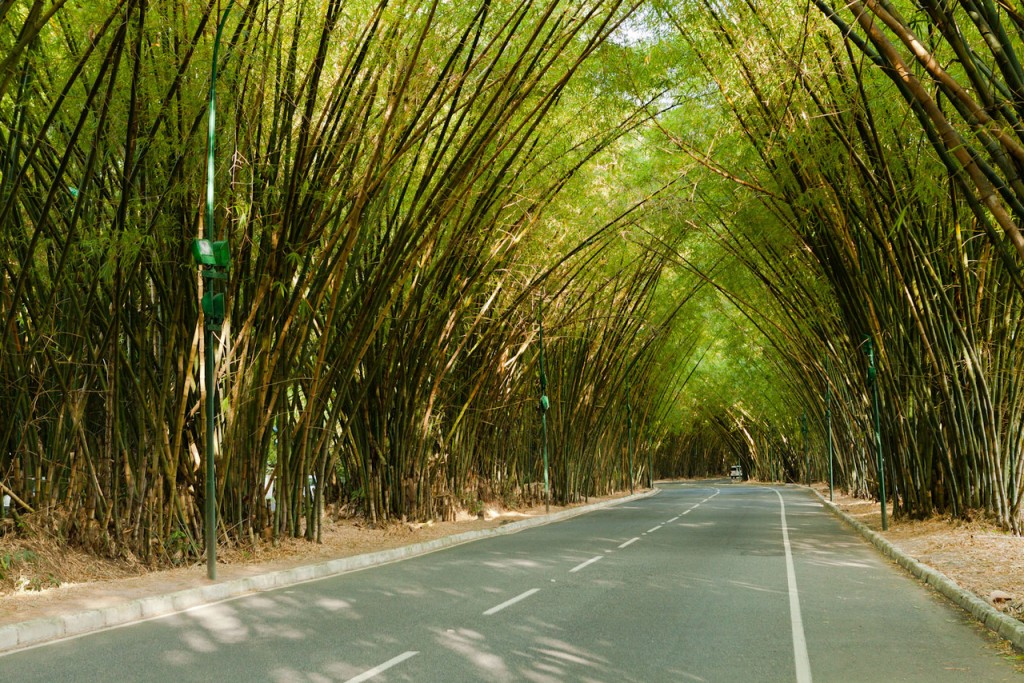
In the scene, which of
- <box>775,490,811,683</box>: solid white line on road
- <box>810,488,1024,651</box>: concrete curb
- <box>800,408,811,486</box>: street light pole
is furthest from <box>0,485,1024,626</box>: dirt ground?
<box>800,408,811,486</box>: street light pole

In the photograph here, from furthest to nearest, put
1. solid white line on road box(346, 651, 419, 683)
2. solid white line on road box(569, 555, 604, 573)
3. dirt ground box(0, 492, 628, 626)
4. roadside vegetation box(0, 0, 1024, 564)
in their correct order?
solid white line on road box(569, 555, 604, 573) → roadside vegetation box(0, 0, 1024, 564) → dirt ground box(0, 492, 628, 626) → solid white line on road box(346, 651, 419, 683)

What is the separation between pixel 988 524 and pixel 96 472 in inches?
387

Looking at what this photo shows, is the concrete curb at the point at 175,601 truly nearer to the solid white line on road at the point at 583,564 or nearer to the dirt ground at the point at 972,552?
the solid white line on road at the point at 583,564

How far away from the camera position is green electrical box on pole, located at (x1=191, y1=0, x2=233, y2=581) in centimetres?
774

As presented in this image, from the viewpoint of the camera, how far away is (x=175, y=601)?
7.21 metres

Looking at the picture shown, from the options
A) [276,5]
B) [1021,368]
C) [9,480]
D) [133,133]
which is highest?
[276,5]

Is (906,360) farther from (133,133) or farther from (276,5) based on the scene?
(133,133)

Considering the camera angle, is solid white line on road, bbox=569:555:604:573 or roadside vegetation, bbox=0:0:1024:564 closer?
roadside vegetation, bbox=0:0:1024:564

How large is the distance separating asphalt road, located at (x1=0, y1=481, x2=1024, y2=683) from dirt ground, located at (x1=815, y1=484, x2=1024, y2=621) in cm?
35

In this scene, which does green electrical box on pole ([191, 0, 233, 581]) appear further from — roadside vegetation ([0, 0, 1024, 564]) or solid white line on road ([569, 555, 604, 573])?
solid white line on road ([569, 555, 604, 573])

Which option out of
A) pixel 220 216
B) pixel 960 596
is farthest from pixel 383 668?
pixel 220 216

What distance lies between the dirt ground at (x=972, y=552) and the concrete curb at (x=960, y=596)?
3.6 inches

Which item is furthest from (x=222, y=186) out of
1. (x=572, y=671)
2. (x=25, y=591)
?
(x=572, y=671)

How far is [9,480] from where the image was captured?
906 cm
